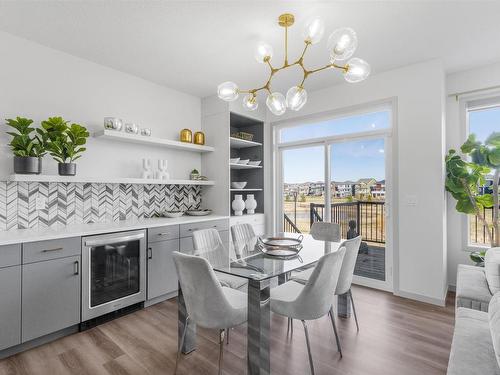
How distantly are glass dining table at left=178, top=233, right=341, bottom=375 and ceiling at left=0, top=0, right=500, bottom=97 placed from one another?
76.6 inches

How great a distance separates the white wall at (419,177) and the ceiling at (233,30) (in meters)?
0.25

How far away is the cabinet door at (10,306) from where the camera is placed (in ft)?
6.63

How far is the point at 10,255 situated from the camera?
2.05 m

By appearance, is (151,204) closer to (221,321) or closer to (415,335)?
(221,321)

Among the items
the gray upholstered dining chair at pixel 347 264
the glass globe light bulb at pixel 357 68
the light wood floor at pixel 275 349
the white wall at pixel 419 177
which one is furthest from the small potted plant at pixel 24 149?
the white wall at pixel 419 177

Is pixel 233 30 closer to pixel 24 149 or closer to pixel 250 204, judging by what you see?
pixel 24 149

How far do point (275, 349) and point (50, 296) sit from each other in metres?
1.91

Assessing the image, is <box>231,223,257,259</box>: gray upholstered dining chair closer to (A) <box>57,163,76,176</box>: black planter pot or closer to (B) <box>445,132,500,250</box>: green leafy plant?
(A) <box>57,163,76,176</box>: black planter pot

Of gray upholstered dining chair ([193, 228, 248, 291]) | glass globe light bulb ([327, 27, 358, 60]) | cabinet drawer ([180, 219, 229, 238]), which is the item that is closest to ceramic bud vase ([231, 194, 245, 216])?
cabinet drawer ([180, 219, 229, 238])

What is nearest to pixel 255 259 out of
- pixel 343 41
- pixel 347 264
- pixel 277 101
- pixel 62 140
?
pixel 347 264

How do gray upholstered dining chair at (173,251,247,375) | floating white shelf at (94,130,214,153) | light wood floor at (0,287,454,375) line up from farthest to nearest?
floating white shelf at (94,130,214,153) < light wood floor at (0,287,454,375) < gray upholstered dining chair at (173,251,247,375)

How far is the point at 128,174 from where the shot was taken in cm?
340

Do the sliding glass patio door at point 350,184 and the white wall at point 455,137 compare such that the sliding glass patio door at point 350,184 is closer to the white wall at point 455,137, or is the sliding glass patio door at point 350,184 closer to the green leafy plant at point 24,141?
the white wall at point 455,137

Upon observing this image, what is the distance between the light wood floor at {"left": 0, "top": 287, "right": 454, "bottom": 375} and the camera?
75.8 inches
